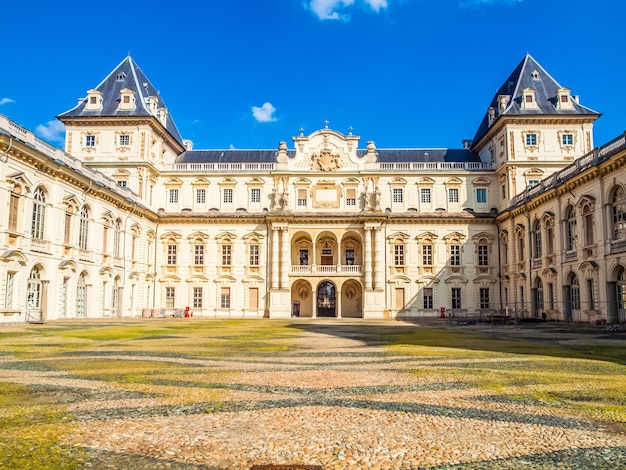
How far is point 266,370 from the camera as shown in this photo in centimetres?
1192

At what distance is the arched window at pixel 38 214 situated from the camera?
100 feet

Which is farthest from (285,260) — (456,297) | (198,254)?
(456,297)

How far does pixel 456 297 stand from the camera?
50219mm

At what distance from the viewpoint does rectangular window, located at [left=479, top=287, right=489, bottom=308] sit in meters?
50.0

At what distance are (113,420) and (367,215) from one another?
43.2 meters

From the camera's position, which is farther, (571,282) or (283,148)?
(283,148)

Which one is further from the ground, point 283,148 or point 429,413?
point 283,148

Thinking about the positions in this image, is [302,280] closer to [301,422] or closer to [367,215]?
[367,215]

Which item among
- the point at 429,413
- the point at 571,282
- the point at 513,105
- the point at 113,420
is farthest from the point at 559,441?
the point at 513,105

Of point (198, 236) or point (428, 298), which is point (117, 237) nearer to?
point (198, 236)

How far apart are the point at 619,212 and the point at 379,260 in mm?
22548

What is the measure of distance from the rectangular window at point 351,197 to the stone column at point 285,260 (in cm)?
637

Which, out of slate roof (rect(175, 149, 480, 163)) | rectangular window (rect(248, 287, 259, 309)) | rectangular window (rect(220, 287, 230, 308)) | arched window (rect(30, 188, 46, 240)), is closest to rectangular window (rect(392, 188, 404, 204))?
slate roof (rect(175, 149, 480, 163))

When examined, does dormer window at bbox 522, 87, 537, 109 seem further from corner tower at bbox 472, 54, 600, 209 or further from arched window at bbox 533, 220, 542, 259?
arched window at bbox 533, 220, 542, 259
